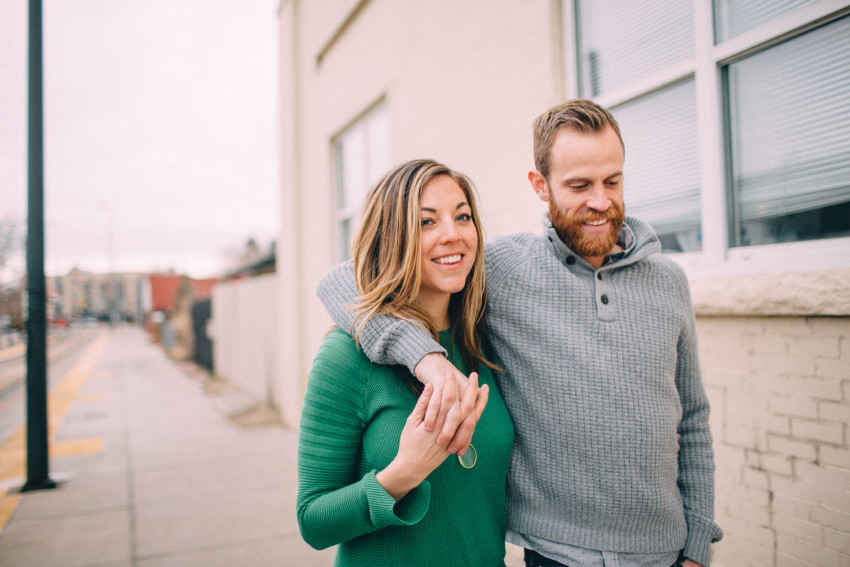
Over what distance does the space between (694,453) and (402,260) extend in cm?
110

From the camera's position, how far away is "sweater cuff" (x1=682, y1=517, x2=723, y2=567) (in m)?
1.51

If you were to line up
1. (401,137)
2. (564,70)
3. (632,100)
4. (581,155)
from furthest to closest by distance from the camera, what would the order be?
(401,137), (564,70), (632,100), (581,155)

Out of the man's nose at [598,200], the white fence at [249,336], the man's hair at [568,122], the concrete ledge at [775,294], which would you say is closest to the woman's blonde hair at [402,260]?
the man's hair at [568,122]

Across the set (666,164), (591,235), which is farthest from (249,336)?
(591,235)

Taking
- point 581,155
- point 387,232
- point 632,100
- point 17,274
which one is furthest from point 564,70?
point 17,274

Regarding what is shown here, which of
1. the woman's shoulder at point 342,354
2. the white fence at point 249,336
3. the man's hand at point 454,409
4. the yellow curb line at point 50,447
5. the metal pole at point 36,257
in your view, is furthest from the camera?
the white fence at point 249,336

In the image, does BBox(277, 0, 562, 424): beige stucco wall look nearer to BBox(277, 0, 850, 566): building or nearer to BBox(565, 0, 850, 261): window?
BBox(277, 0, 850, 566): building

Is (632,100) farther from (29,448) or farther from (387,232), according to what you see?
(29,448)

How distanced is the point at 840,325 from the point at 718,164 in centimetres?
83

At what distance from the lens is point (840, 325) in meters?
1.85

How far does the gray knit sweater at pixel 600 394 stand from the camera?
1.42 m

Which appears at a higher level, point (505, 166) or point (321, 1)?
point (321, 1)

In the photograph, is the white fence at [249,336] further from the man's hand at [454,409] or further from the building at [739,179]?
the man's hand at [454,409]

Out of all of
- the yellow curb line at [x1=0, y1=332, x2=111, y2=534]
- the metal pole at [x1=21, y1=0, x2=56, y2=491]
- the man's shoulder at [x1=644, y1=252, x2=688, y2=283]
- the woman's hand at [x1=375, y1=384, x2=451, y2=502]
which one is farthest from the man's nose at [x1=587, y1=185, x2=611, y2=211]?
the metal pole at [x1=21, y1=0, x2=56, y2=491]
